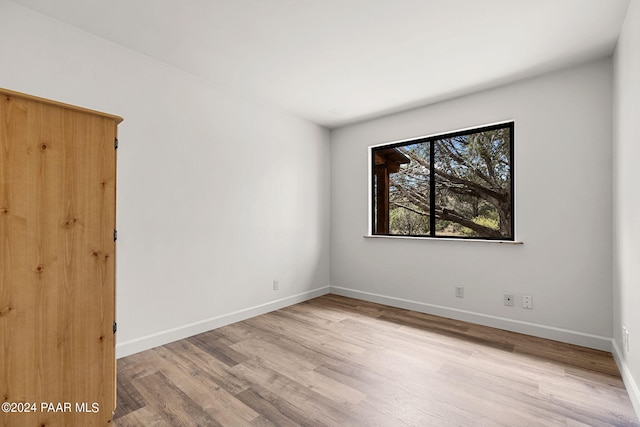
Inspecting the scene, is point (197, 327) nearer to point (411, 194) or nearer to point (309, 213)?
point (309, 213)

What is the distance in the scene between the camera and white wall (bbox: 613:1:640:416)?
66.9 inches

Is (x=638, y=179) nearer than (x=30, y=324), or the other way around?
(x=30, y=324)

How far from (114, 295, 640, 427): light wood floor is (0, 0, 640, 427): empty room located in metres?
0.02

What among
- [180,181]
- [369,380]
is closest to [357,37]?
[180,181]

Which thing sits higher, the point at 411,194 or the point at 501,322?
the point at 411,194

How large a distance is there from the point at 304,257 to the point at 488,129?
8.32 ft

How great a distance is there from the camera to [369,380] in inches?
78.8

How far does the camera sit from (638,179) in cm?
166

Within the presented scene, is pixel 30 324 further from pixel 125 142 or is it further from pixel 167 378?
pixel 125 142

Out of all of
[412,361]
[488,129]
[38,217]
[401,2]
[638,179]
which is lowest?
[412,361]

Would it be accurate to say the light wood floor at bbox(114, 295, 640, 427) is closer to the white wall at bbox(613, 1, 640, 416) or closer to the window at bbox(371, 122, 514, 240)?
the white wall at bbox(613, 1, 640, 416)

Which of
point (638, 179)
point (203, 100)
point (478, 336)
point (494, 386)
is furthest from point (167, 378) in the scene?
point (638, 179)

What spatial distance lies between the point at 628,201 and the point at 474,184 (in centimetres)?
148

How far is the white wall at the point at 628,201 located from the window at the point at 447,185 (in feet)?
2.65
